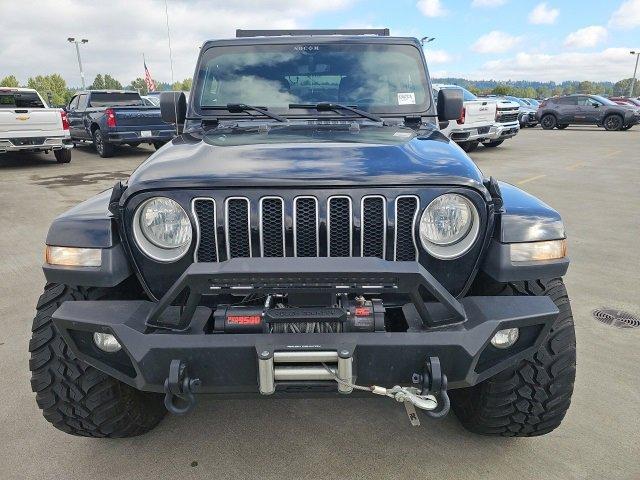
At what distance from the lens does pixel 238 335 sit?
67.9 inches

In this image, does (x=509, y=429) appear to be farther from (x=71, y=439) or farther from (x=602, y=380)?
(x=71, y=439)

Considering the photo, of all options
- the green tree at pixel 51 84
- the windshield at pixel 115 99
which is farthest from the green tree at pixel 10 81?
the windshield at pixel 115 99

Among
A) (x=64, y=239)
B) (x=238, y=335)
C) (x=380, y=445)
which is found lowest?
(x=380, y=445)

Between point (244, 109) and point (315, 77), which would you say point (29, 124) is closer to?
point (244, 109)

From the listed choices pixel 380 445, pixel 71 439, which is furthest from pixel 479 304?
pixel 71 439

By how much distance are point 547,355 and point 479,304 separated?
1.71 feet

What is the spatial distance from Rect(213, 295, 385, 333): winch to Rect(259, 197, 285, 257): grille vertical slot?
22 cm

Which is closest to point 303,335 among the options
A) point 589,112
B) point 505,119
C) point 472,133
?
point 472,133

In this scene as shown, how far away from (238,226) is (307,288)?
1.37 feet

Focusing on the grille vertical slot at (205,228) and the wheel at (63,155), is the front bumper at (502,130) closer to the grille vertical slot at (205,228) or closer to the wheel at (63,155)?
the wheel at (63,155)

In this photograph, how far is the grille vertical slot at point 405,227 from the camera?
1.94m

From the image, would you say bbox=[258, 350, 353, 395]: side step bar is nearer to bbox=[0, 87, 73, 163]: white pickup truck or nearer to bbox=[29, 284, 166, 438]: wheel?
bbox=[29, 284, 166, 438]: wheel

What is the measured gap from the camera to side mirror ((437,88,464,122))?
3.29m

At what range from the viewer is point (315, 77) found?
3215 mm
